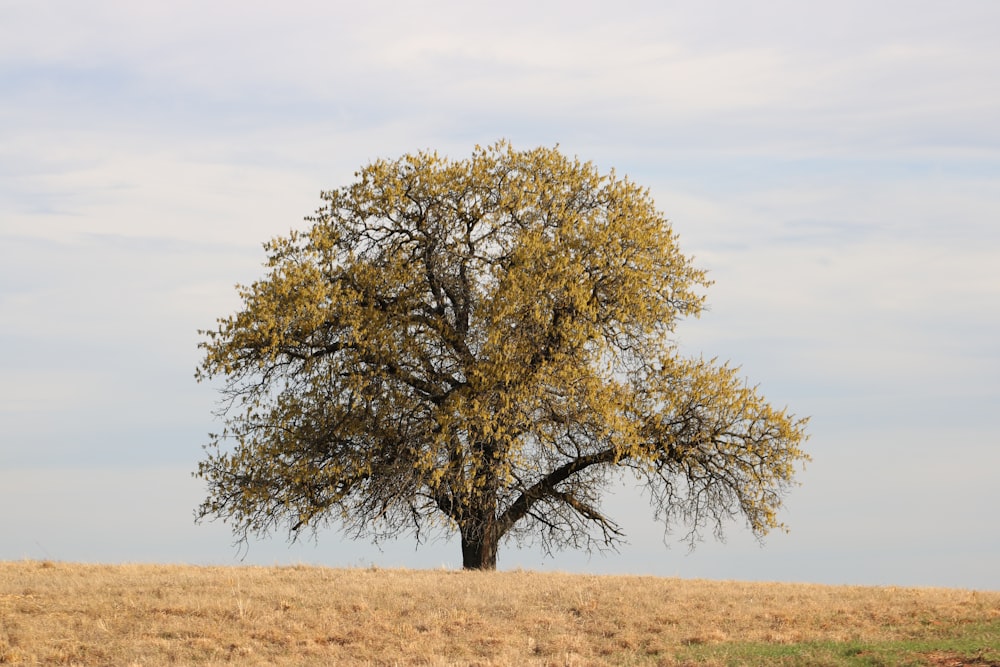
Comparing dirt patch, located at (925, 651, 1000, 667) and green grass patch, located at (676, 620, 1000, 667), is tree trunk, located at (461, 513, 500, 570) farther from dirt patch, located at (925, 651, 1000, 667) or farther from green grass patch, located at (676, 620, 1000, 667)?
dirt patch, located at (925, 651, 1000, 667)

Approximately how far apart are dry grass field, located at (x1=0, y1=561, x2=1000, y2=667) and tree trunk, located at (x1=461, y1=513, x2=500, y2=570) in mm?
2880

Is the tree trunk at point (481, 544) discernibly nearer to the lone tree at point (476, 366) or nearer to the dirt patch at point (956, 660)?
the lone tree at point (476, 366)

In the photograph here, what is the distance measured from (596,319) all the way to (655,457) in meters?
3.81

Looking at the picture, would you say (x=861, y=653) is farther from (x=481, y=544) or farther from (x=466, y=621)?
(x=481, y=544)

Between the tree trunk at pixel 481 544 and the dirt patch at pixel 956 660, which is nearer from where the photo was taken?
the dirt patch at pixel 956 660

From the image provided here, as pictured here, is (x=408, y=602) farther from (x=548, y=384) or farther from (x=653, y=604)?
(x=548, y=384)

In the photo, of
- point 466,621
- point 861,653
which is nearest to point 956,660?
point 861,653

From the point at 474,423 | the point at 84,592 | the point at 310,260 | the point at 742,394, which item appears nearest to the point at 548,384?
the point at 474,423

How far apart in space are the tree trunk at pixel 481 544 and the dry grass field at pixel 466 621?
9.45ft

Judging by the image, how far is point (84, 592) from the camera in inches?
904

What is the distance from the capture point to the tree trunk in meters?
28.5

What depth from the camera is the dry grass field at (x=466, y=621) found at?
1894 centimetres

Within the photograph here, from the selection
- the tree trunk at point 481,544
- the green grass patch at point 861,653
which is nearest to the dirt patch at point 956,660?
the green grass patch at point 861,653

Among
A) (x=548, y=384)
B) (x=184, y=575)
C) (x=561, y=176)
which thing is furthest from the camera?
(x=561, y=176)
